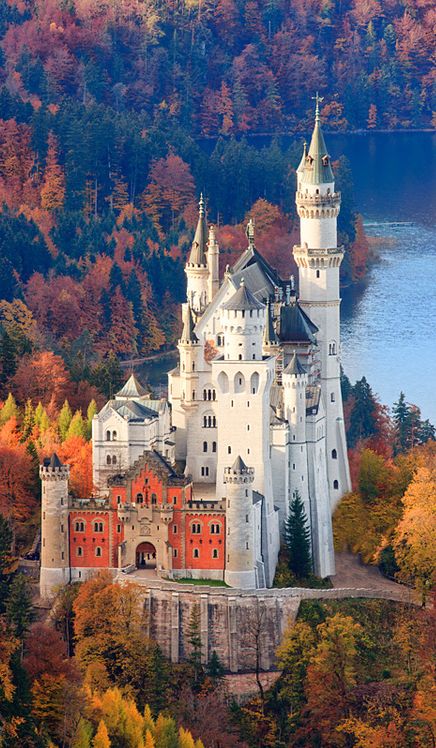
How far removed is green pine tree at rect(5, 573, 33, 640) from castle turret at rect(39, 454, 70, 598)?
229 cm

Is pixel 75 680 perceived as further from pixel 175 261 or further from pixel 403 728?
pixel 175 261

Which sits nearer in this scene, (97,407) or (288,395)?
(288,395)

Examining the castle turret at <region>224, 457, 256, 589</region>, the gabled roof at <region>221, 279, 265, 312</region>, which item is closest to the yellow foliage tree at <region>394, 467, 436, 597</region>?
the castle turret at <region>224, 457, 256, 589</region>

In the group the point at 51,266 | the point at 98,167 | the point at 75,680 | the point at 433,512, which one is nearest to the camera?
the point at 75,680

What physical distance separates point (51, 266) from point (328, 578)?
46.7 m

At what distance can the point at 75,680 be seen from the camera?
299 feet

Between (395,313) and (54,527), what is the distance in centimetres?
6038

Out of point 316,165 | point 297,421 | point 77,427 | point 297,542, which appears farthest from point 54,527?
point 316,165

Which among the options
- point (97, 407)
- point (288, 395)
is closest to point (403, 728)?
point (288, 395)

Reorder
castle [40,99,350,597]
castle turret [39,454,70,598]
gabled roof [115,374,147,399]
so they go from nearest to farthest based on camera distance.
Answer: castle turret [39,454,70,598]
castle [40,99,350,597]
gabled roof [115,374,147,399]

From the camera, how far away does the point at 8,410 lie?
107375 millimetres

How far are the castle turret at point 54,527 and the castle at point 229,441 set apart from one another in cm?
4

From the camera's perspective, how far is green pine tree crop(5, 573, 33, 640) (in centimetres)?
9231

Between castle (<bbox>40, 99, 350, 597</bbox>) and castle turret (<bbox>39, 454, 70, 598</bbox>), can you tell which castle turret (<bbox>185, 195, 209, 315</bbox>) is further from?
castle turret (<bbox>39, 454, 70, 598</bbox>)
